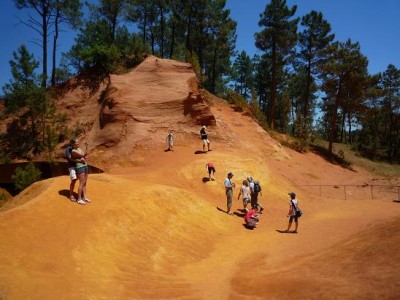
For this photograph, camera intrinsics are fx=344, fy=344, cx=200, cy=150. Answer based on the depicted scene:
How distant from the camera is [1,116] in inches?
1071

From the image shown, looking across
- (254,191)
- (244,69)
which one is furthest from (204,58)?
(254,191)

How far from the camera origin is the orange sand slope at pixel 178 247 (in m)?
6.75

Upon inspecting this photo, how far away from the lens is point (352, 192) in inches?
949

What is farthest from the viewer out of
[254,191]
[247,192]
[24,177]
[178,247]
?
[24,177]

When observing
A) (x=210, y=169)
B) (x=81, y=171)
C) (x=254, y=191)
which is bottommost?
(x=254, y=191)

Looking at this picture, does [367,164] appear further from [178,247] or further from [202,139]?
[178,247]

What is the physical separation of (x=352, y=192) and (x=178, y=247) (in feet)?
58.1

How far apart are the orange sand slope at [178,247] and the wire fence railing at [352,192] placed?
4.84 meters

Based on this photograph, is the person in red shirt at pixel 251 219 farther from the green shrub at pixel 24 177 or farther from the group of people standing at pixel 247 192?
the green shrub at pixel 24 177

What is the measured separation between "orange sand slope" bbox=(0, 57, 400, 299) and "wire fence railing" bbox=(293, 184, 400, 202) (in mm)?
4840

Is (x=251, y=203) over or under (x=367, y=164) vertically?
under

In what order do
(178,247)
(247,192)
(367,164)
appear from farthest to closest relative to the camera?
(367,164) < (247,192) < (178,247)

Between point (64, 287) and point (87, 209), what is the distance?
3.72 metres

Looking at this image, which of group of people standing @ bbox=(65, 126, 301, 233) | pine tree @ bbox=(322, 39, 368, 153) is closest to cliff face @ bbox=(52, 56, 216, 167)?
group of people standing @ bbox=(65, 126, 301, 233)
